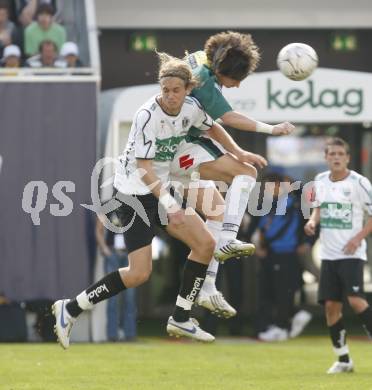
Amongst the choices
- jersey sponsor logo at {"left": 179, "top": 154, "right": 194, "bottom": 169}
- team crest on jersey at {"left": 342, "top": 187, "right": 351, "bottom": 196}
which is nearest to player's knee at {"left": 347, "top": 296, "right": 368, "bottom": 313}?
team crest on jersey at {"left": 342, "top": 187, "right": 351, "bottom": 196}

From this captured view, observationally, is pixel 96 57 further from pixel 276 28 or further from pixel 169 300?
pixel 169 300

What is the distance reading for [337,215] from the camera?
1301 cm

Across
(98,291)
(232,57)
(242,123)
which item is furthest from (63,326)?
(232,57)

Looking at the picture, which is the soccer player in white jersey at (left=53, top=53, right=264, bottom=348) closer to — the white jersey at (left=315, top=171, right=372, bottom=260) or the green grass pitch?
the green grass pitch

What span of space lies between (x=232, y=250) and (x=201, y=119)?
42.8 inches

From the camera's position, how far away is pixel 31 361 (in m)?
13.8

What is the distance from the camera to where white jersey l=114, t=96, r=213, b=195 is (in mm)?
10016

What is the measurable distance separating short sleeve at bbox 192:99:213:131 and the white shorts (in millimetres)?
145

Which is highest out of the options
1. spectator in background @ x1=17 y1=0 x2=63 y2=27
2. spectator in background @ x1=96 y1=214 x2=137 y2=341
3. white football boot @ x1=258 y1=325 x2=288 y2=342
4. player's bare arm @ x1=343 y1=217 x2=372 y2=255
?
spectator in background @ x1=17 y1=0 x2=63 y2=27

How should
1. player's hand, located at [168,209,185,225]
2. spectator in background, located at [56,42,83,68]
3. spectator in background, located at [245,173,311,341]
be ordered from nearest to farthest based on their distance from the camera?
player's hand, located at [168,209,185,225] < spectator in background, located at [56,42,83,68] < spectator in background, located at [245,173,311,341]

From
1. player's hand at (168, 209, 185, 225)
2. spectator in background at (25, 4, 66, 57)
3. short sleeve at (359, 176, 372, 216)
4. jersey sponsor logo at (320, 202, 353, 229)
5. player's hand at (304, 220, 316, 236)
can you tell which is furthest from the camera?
spectator in background at (25, 4, 66, 57)

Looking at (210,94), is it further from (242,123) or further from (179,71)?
(179,71)

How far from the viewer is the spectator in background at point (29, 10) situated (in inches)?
687

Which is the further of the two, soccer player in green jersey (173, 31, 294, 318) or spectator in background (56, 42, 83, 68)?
spectator in background (56, 42, 83, 68)
